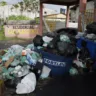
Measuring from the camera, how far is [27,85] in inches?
151

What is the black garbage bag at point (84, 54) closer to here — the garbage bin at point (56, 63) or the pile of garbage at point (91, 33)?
the pile of garbage at point (91, 33)

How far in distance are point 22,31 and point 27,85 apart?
10.3 m

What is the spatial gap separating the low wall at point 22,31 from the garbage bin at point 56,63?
29.6 feet

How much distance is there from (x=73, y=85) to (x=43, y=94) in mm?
838

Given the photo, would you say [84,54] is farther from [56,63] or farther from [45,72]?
[45,72]

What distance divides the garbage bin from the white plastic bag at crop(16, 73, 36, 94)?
2.04 feet

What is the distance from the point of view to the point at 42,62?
4.67 m

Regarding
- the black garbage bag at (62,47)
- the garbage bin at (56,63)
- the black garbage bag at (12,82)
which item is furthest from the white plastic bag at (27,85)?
the black garbage bag at (62,47)

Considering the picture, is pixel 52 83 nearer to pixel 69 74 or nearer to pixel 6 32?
pixel 69 74

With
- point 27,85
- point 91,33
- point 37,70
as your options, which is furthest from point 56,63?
point 91,33

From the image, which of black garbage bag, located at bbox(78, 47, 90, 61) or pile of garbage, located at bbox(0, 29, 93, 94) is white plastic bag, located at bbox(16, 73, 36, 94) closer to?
pile of garbage, located at bbox(0, 29, 93, 94)

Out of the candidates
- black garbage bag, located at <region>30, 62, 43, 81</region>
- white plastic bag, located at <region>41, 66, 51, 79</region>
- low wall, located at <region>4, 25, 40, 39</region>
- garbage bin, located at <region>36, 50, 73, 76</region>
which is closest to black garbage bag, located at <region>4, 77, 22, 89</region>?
black garbage bag, located at <region>30, 62, 43, 81</region>

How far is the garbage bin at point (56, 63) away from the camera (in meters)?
4.45

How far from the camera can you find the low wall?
44.6ft
